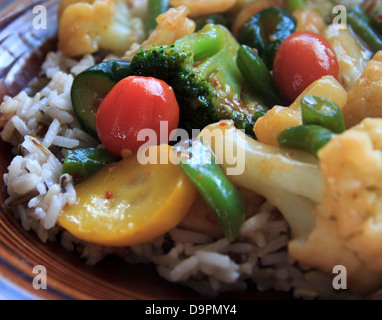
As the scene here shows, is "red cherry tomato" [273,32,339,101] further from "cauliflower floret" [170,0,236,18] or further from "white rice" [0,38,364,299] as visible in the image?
"white rice" [0,38,364,299]

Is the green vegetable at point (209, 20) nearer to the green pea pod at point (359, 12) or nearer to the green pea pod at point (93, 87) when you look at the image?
the green pea pod at point (93, 87)

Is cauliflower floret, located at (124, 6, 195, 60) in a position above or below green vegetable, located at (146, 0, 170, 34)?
above

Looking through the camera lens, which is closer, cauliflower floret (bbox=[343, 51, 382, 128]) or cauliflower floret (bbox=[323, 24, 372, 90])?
cauliflower floret (bbox=[343, 51, 382, 128])

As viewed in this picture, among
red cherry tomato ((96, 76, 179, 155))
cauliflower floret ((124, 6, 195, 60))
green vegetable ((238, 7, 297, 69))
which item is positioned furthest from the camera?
green vegetable ((238, 7, 297, 69))

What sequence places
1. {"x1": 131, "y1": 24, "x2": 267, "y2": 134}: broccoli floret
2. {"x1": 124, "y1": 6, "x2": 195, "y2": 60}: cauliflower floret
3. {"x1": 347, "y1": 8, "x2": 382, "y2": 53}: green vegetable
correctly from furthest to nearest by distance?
{"x1": 347, "y1": 8, "x2": 382, "y2": 53}: green vegetable → {"x1": 124, "y1": 6, "x2": 195, "y2": 60}: cauliflower floret → {"x1": 131, "y1": 24, "x2": 267, "y2": 134}: broccoli floret

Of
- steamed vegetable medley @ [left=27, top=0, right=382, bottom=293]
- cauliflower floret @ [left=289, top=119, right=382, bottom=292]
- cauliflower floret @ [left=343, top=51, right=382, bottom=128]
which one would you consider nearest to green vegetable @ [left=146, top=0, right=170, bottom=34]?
steamed vegetable medley @ [left=27, top=0, right=382, bottom=293]

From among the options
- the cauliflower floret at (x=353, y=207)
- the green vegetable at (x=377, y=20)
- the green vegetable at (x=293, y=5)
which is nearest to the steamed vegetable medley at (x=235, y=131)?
the cauliflower floret at (x=353, y=207)
